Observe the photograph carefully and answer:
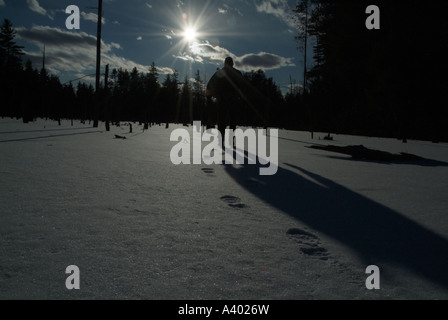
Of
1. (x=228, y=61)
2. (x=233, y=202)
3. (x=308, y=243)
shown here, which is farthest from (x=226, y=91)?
(x=308, y=243)

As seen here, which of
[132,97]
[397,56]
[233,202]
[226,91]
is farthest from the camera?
[132,97]

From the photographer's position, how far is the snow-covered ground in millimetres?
852

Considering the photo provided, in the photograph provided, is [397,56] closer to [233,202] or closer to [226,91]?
[226,91]

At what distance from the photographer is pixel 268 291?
843mm

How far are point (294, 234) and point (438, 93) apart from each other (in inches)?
681

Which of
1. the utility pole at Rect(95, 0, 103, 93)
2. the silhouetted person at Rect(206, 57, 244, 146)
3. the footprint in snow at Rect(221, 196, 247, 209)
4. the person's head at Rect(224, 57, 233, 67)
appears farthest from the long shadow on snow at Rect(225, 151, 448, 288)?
the utility pole at Rect(95, 0, 103, 93)

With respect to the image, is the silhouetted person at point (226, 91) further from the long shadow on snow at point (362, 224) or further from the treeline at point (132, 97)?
the treeline at point (132, 97)

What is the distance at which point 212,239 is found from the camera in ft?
4.05

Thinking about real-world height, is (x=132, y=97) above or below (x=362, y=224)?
above

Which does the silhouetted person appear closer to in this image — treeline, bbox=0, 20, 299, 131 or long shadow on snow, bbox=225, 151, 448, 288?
long shadow on snow, bbox=225, 151, 448, 288

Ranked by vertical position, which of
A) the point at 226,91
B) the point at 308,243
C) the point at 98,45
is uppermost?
the point at 98,45

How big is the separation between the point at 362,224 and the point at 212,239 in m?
0.92
